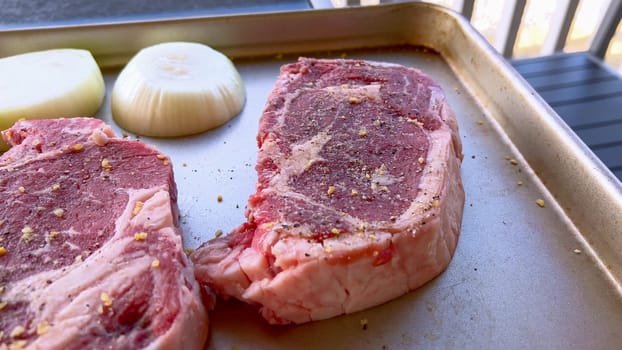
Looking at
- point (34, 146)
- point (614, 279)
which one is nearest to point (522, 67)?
point (614, 279)

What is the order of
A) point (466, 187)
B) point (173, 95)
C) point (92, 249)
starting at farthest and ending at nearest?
point (173, 95), point (466, 187), point (92, 249)

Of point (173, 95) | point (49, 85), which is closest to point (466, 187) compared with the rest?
point (173, 95)

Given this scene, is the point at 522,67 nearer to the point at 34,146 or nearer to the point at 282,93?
the point at 282,93

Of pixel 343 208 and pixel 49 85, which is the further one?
pixel 49 85

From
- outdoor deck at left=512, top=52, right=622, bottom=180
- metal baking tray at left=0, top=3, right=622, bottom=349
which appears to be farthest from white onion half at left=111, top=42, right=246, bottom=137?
outdoor deck at left=512, top=52, right=622, bottom=180

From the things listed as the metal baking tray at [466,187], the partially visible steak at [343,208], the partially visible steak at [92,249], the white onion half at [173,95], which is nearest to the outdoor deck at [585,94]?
the metal baking tray at [466,187]

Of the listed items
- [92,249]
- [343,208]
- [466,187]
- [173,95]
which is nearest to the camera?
[92,249]

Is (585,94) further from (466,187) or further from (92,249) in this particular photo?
(92,249)

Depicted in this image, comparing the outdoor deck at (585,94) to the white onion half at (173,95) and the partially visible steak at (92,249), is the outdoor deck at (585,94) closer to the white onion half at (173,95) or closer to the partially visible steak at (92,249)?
the white onion half at (173,95)
